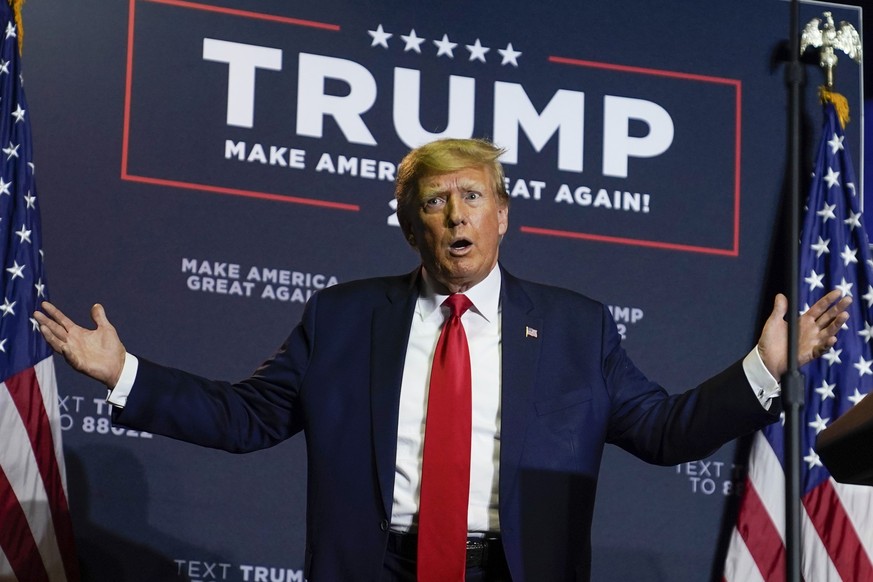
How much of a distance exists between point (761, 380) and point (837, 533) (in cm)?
217

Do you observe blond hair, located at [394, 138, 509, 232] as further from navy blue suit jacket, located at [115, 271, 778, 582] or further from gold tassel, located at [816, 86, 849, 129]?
gold tassel, located at [816, 86, 849, 129]

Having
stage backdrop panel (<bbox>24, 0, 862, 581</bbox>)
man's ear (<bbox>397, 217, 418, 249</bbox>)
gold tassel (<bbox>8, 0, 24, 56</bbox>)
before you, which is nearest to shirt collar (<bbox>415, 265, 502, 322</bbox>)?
man's ear (<bbox>397, 217, 418, 249</bbox>)

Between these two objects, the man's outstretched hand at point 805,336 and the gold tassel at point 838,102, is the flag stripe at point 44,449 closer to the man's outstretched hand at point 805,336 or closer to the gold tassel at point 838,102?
the man's outstretched hand at point 805,336

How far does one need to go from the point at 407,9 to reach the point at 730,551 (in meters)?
2.37

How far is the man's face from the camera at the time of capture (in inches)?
114

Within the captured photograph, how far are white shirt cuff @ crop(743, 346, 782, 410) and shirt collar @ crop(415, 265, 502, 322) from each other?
1.92 feet

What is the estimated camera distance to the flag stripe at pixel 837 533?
14.7ft

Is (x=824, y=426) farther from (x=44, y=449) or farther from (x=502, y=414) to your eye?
(x=44, y=449)

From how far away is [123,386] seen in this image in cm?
272

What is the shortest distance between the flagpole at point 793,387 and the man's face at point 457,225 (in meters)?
0.72

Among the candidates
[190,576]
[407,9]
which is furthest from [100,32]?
[190,576]

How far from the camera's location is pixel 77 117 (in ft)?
14.5

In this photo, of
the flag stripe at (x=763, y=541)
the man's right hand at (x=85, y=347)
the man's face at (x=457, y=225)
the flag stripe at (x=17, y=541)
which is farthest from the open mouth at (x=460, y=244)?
the flag stripe at (x=763, y=541)

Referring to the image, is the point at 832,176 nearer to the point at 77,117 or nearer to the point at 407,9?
the point at 407,9
